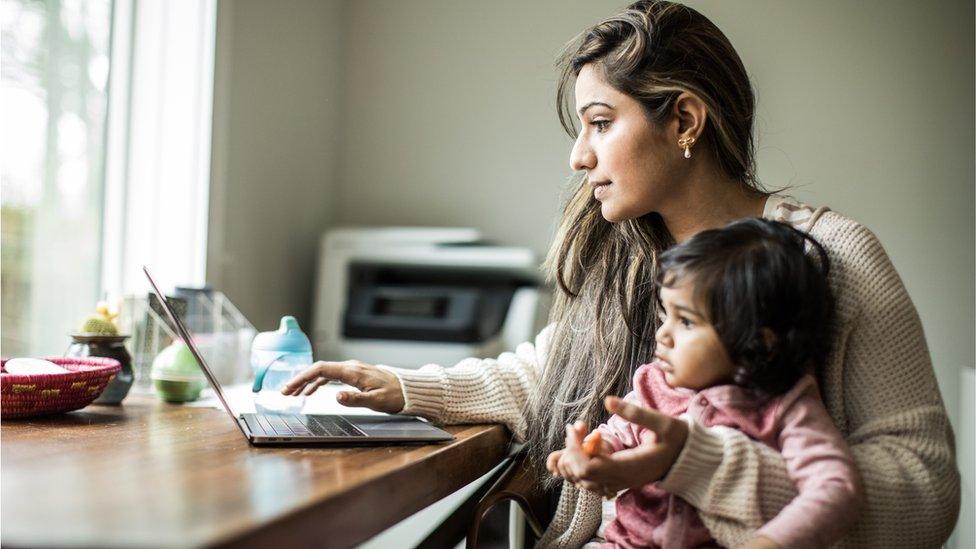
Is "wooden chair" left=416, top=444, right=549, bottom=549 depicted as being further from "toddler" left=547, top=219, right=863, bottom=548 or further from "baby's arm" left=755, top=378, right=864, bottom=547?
"baby's arm" left=755, top=378, right=864, bottom=547

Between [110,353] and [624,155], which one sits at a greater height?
[624,155]

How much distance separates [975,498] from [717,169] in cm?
116

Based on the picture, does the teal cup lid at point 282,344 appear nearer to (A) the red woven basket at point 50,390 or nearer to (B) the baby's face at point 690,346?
(A) the red woven basket at point 50,390

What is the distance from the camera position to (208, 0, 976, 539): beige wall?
2412 millimetres

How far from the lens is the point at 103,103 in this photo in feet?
6.50

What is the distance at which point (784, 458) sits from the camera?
93 centimetres

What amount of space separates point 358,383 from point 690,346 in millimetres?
518

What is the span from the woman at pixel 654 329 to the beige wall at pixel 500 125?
42.9 inches

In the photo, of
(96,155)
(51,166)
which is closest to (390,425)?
(51,166)

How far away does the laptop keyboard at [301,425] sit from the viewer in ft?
3.52

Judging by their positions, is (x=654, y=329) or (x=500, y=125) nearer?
(x=654, y=329)

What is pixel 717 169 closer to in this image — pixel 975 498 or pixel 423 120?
pixel 975 498

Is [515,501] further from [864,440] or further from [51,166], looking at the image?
[51,166]

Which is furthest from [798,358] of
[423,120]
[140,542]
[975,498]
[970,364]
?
[423,120]
